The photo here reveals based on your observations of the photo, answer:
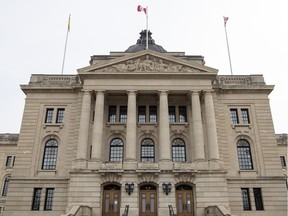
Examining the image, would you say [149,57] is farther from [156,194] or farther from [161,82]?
[156,194]

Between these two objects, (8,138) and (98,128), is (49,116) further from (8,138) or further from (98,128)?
(8,138)

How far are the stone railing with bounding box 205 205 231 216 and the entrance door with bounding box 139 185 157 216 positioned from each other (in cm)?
526

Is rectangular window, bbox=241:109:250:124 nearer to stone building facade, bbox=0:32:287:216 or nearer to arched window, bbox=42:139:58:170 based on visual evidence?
stone building facade, bbox=0:32:287:216

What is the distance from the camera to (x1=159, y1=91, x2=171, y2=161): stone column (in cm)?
3309

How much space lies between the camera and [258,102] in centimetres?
3912

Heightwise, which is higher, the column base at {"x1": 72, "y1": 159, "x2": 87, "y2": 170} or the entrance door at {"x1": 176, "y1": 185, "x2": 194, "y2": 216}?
the column base at {"x1": 72, "y1": 159, "x2": 87, "y2": 170}

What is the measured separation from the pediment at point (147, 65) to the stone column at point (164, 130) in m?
3.38

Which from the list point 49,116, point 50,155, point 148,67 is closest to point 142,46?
point 148,67

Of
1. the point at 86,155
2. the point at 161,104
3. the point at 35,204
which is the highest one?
the point at 161,104

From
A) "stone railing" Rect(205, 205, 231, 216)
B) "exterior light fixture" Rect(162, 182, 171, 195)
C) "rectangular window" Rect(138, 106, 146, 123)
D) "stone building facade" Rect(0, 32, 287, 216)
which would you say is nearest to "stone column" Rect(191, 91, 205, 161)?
"stone building facade" Rect(0, 32, 287, 216)

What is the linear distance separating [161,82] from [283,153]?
32834 mm

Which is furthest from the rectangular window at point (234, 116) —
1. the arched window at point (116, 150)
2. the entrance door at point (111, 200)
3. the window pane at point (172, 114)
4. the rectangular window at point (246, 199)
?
the entrance door at point (111, 200)

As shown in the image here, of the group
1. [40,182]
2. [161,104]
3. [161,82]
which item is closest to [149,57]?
[161,82]

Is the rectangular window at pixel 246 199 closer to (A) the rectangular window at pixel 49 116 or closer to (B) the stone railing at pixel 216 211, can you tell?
(B) the stone railing at pixel 216 211
